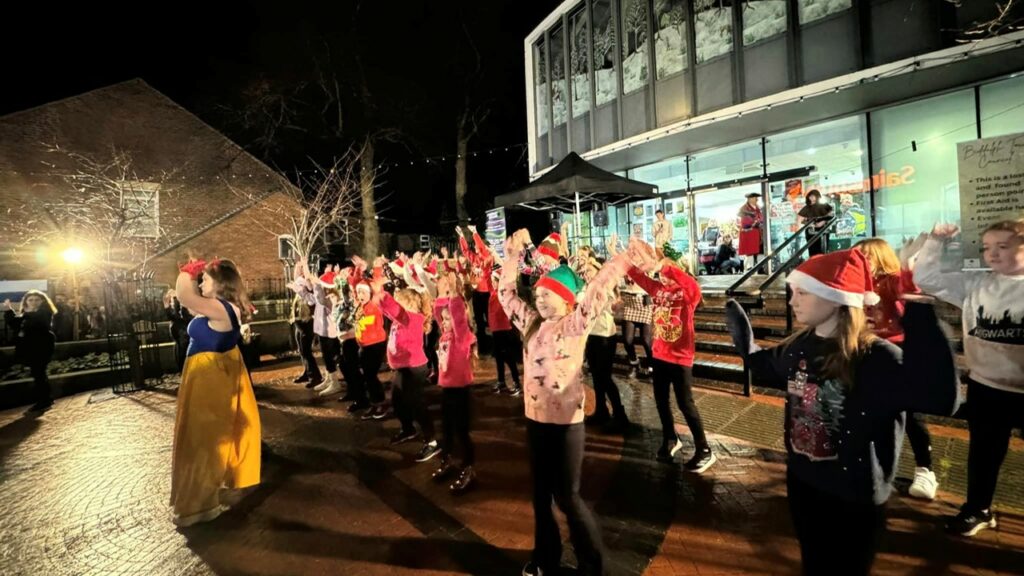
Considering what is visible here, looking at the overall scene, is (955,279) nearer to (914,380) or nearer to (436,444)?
(914,380)

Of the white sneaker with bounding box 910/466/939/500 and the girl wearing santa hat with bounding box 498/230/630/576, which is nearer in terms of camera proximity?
the girl wearing santa hat with bounding box 498/230/630/576

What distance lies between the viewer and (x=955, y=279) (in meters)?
2.65

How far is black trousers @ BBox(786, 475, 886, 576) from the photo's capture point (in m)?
1.90

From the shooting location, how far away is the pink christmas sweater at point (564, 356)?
2.73 m

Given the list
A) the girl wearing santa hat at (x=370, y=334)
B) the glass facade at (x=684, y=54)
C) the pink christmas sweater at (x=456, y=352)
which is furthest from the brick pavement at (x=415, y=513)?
the glass facade at (x=684, y=54)

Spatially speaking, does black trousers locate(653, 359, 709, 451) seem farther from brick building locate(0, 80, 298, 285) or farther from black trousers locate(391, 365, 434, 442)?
brick building locate(0, 80, 298, 285)

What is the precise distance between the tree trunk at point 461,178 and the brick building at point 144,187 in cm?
784

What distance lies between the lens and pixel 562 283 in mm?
2904

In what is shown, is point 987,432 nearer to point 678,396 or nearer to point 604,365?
point 678,396

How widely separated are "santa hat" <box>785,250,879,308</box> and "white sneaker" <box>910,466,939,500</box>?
9.50ft

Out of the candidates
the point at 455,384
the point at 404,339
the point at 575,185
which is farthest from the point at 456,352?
the point at 575,185

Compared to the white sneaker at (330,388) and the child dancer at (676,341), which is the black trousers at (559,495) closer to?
the child dancer at (676,341)

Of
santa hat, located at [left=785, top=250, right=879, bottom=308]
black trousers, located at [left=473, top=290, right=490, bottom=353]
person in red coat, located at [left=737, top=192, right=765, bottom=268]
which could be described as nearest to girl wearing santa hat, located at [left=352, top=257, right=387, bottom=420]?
black trousers, located at [left=473, top=290, right=490, bottom=353]

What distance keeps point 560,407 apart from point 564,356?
12.0 inches
